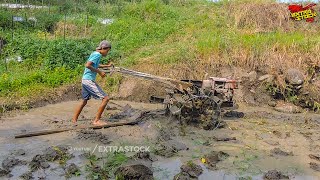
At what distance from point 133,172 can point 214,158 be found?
1.61 meters

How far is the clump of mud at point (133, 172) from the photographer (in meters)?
5.65

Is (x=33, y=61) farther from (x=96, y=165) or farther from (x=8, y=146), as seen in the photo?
(x=96, y=165)

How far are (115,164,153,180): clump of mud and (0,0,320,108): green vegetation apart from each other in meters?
4.47

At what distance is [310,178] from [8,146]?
16.2ft

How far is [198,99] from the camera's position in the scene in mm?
8023

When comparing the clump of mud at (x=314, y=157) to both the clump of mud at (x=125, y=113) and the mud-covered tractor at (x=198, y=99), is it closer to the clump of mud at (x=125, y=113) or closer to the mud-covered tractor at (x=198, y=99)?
the mud-covered tractor at (x=198, y=99)

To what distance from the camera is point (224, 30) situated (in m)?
13.2

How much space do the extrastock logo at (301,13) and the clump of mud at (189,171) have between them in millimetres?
9617

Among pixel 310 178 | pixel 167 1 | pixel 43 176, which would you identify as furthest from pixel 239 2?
pixel 43 176

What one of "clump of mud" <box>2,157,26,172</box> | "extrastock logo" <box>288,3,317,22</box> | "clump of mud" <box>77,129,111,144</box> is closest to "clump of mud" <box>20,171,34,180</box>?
"clump of mud" <box>2,157,26,172</box>

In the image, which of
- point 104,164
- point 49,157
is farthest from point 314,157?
point 49,157

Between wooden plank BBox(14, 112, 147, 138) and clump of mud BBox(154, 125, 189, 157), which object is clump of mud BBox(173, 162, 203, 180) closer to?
clump of mud BBox(154, 125, 189, 157)

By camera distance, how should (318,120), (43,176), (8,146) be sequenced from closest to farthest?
(43,176) < (8,146) < (318,120)

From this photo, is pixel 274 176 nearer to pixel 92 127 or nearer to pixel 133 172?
pixel 133 172
